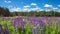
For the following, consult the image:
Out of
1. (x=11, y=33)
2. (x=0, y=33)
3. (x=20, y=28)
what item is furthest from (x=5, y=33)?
(x=20, y=28)

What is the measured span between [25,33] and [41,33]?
178mm

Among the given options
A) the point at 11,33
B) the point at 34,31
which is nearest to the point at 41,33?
the point at 34,31

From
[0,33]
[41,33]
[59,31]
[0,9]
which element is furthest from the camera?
[0,9]

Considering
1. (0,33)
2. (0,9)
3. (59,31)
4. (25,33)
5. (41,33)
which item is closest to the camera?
(0,33)

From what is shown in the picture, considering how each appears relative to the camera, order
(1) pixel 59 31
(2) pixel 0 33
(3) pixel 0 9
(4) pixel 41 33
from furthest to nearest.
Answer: (3) pixel 0 9 < (1) pixel 59 31 < (4) pixel 41 33 < (2) pixel 0 33

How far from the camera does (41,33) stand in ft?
4.89

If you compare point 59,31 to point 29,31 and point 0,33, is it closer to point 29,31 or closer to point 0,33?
point 29,31

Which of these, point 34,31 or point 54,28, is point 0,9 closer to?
point 54,28

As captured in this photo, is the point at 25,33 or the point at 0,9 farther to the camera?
the point at 0,9

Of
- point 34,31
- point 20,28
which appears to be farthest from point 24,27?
point 34,31

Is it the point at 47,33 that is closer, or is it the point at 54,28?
the point at 47,33

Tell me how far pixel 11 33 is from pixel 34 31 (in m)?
0.26

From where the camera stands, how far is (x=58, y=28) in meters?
1.80

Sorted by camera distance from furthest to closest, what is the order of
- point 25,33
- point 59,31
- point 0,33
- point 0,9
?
point 0,9 < point 59,31 < point 25,33 < point 0,33
